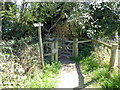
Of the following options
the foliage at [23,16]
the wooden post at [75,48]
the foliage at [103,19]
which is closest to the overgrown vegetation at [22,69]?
the foliage at [23,16]

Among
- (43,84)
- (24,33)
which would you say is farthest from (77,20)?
(43,84)

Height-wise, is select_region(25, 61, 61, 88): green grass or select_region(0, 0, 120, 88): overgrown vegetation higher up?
select_region(0, 0, 120, 88): overgrown vegetation

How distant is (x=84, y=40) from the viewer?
22.2ft

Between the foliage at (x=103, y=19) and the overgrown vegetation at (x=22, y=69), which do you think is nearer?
the overgrown vegetation at (x=22, y=69)

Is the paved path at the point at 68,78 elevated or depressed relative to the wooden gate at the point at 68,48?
depressed

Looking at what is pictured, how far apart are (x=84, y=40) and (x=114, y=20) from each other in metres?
1.95

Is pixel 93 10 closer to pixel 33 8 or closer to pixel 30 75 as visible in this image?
pixel 33 8

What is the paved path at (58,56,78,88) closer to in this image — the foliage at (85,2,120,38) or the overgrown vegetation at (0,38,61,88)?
the overgrown vegetation at (0,38,61,88)

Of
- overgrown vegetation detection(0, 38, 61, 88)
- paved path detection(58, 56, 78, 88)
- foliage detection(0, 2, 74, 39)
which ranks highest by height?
foliage detection(0, 2, 74, 39)

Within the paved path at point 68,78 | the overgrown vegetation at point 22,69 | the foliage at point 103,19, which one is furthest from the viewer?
the foliage at point 103,19

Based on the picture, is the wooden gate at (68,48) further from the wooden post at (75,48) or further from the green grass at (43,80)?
the green grass at (43,80)

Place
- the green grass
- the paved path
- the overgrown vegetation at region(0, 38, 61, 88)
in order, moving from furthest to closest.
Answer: the paved path
the green grass
the overgrown vegetation at region(0, 38, 61, 88)

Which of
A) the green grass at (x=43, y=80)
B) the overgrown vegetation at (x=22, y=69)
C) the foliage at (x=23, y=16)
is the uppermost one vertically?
the foliage at (x=23, y=16)

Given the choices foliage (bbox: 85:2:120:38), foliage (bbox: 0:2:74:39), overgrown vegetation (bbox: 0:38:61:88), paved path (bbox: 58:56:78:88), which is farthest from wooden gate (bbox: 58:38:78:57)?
overgrown vegetation (bbox: 0:38:61:88)
